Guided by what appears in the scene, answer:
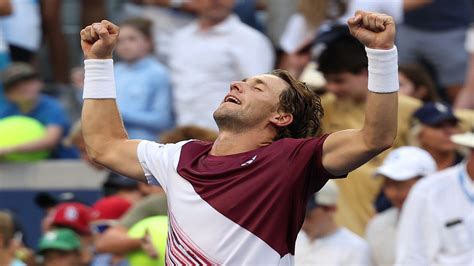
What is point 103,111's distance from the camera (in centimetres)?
593

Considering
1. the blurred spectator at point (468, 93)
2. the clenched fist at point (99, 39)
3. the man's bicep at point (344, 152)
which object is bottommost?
the blurred spectator at point (468, 93)

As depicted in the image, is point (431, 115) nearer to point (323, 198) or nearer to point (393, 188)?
point (393, 188)

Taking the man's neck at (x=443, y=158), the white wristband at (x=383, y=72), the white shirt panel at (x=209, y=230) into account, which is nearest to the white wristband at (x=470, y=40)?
the man's neck at (x=443, y=158)

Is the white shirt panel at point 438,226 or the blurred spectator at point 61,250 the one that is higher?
the white shirt panel at point 438,226

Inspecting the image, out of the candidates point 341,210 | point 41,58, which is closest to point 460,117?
point 341,210

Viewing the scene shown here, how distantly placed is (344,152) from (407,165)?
10.1 ft

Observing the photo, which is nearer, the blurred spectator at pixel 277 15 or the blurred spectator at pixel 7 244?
the blurred spectator at pixel 7 244

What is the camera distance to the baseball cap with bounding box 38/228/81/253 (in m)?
8.50

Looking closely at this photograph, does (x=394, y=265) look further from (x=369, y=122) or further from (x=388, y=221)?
(x=369, y=122)

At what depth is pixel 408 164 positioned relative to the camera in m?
8.23

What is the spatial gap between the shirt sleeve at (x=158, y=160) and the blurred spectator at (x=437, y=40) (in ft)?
14.6

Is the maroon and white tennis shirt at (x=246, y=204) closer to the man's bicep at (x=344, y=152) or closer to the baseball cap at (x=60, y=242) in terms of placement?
the man's bicep at (x=344, y=152)

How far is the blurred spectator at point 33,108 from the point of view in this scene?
1052cm

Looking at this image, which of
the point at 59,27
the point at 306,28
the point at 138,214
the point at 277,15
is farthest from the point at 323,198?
the point at 59,27
